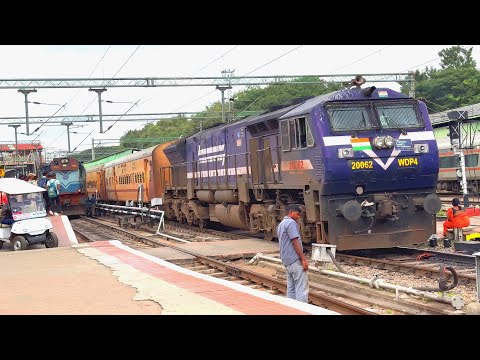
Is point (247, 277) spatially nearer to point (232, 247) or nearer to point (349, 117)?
point (349, 117)

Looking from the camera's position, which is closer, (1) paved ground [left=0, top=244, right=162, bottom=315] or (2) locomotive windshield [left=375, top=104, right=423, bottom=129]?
(1) paved ground [left=0, top=244, right=162, bottom=315]

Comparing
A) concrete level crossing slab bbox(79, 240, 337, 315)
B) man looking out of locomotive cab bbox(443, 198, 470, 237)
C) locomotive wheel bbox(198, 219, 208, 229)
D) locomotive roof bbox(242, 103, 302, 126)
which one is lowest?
concrete level crossing slab bbox(79, 240, 337, 315)

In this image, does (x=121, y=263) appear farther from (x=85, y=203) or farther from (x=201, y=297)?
(x=85, y=203)

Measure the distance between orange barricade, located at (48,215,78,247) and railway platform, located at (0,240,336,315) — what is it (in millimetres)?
4996

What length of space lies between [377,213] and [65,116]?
35432mm

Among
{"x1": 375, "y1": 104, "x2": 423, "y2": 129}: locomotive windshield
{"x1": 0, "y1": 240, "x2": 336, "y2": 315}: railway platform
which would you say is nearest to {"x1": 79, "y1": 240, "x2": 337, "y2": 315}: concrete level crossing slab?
{"x1": 0, "y1": 240, "x2": 336, "y2": 315}: railway platform

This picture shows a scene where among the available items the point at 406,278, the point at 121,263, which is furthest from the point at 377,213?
the point at 121,263

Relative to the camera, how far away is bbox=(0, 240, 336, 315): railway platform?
771 cm

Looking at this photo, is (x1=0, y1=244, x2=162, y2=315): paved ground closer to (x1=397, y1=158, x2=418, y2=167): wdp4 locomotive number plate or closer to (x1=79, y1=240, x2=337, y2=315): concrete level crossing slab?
(x1=79, y1=240, x2=337, y2=315): concrete level crossing slab

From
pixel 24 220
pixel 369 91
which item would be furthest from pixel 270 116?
pixel 24 220

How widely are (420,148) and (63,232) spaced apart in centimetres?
1363

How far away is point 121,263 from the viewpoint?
13375mm

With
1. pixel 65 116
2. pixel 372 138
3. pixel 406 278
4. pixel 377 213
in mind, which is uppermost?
pixel 65 116

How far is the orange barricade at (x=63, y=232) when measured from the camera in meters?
19.7
